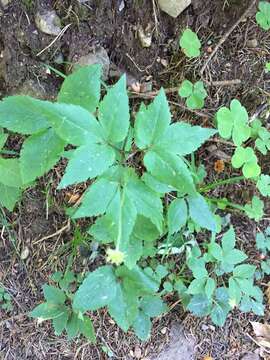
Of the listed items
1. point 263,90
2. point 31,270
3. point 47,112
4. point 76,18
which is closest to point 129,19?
point 76,18

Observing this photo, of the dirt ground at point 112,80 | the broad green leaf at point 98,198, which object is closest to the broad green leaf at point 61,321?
the dirt ground at point 112,80

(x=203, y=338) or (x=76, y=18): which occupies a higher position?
(x=76, y=18)

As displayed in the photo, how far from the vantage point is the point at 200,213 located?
5.50ft

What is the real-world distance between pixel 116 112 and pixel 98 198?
0.77 ft

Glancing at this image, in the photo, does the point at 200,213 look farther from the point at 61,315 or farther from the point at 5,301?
the point at 5,301

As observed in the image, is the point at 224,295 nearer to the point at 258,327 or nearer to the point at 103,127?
the point at 258,327

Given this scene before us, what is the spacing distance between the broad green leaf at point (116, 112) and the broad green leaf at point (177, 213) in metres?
0.50

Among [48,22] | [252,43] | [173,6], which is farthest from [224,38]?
[48,22]

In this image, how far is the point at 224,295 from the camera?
2074 millimetres

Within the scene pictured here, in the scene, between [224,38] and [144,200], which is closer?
[144,200]

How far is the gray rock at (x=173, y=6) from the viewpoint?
1875 millimetres

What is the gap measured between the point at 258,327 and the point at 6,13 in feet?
5.58

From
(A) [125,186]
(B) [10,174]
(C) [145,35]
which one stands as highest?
(C) [145,35]

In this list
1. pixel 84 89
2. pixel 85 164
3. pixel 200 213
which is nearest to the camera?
pixel 85 164
